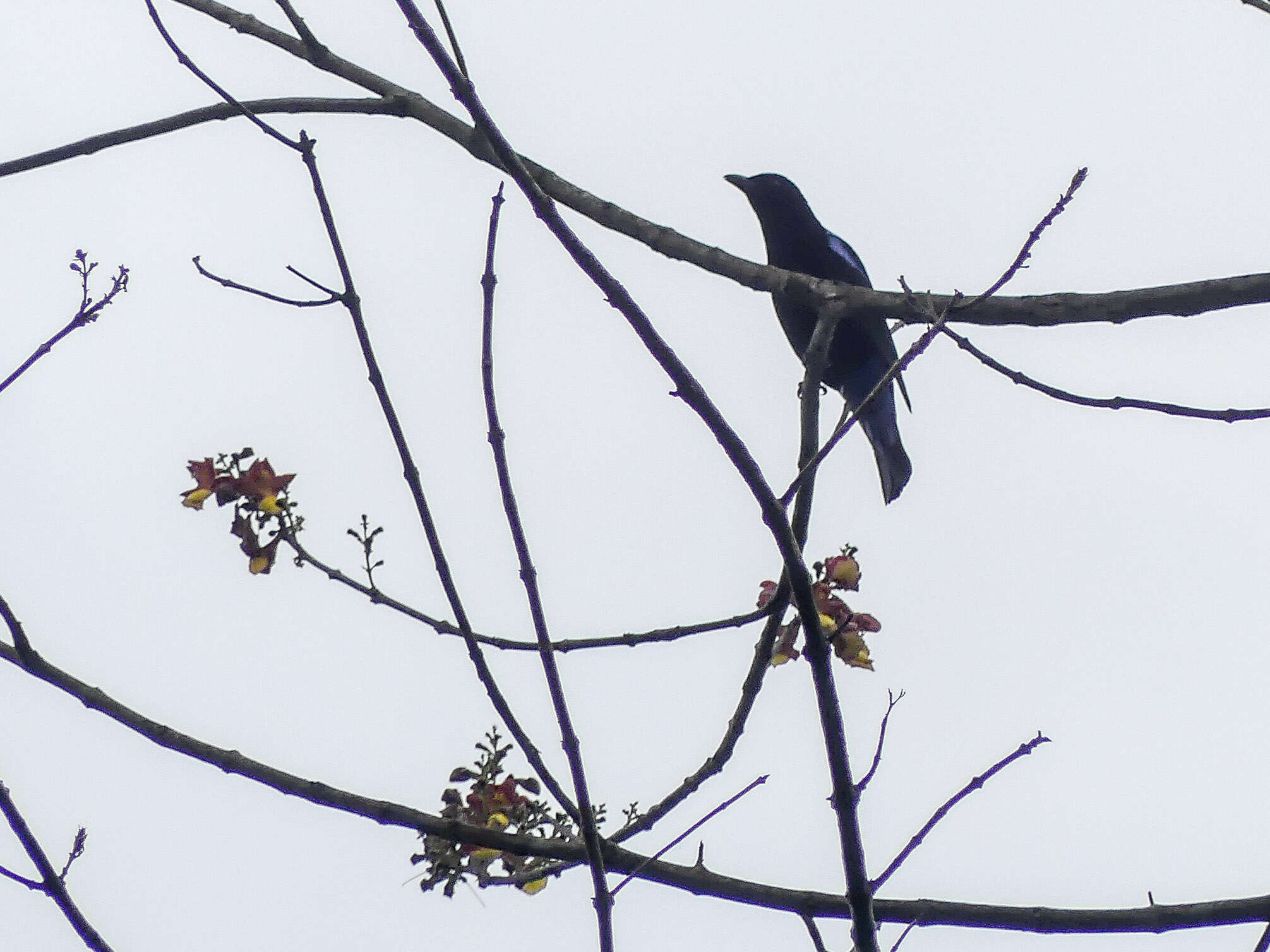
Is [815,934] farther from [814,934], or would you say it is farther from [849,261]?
[849,261]

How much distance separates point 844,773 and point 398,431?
32.5 inches

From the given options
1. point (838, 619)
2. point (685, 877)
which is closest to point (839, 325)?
point (838, 619)

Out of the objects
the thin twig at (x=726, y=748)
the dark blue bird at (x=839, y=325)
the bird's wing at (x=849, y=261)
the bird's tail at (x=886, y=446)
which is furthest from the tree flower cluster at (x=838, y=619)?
the bird's wing at (x=849, y=261)

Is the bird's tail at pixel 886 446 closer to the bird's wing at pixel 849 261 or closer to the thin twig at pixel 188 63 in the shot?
the bird's wing at pixel 849 261

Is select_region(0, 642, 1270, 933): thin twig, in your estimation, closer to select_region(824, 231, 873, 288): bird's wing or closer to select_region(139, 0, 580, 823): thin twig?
select_region(139, 0, 580, 823): thin twig

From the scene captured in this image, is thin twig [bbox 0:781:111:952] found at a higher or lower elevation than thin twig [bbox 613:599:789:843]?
lower

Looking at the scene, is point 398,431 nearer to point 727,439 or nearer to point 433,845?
point 727,439

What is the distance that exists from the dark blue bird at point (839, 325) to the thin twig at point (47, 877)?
3890mm

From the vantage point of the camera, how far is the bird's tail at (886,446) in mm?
5902

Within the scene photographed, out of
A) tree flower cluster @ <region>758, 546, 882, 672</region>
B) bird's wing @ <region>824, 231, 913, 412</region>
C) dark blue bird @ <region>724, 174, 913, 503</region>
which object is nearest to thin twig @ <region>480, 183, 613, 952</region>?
tree flower cluster @ <region>758, 546, 882, 672</region>

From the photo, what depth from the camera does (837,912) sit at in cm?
225

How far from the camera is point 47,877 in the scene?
1870 mm

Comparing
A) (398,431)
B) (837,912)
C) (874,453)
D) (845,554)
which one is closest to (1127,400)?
(845,554)

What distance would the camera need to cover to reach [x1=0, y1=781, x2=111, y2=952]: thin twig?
180 centimetres
